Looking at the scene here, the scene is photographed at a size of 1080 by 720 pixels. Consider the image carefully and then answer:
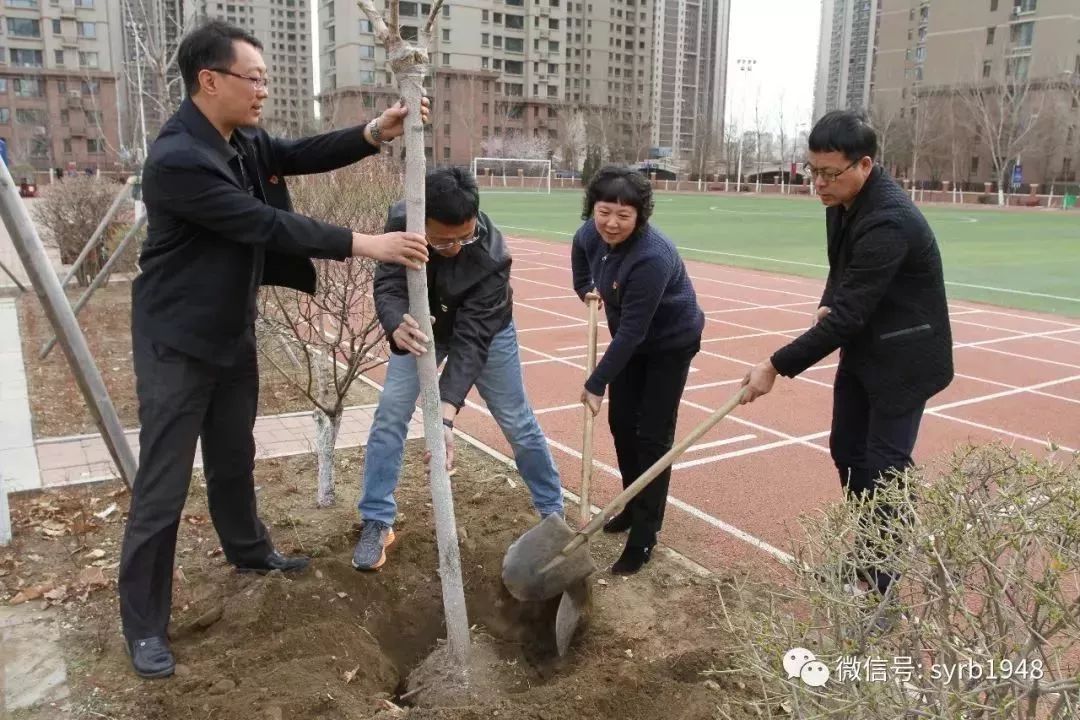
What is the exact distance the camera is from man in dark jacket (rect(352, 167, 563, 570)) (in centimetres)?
309

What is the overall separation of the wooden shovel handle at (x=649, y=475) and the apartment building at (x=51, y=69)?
66.0 metres

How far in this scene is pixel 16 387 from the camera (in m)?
6.48

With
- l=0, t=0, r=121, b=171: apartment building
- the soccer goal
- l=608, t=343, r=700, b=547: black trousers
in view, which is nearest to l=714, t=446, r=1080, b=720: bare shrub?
l=608, t=343, r=700, b=547: black trousers

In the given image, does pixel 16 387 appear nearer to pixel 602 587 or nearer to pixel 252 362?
pixel 252 362

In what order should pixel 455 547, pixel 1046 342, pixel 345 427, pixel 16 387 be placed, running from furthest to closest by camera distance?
pixel 1046 342 → pixel 16 387 → pixel 345 427 → pixel 455 547

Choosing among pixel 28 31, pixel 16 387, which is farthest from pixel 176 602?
pixel 28 31

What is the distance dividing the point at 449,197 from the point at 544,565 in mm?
1352

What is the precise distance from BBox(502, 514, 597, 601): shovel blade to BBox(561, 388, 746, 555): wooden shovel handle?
0.05 meters

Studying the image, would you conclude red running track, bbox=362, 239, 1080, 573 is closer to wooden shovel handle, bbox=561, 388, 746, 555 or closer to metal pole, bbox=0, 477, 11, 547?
wooden shovel handle, bbox=561, 388, 746, 555

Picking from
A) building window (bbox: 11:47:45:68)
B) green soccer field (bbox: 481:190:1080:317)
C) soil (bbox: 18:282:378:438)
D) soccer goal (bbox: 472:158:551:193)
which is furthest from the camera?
building window (bbox: 11:47:45:68)

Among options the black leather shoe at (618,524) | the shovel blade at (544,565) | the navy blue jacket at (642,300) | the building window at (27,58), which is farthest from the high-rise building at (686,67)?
the shovel blade at (544,565)

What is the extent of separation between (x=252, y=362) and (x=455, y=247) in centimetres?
86

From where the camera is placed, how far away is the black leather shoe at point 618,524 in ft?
13.4

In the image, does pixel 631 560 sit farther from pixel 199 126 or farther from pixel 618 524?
pixel 199 126
